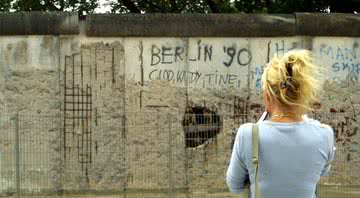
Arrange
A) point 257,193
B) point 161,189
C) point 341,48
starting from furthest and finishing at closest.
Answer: point 341,48
point 161,189
point 257,193

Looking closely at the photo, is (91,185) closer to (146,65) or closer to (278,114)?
(146,65)

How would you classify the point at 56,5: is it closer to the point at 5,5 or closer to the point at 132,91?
the point at 5,5

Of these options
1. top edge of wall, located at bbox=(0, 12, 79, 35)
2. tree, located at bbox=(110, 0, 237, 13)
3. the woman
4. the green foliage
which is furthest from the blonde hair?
tree, located at bbox=(110, 0, 237, 13)

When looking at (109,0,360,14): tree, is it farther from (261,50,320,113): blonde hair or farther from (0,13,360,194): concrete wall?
(261,50,320,113): blonde hair

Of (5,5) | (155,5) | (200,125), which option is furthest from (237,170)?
(5,5)

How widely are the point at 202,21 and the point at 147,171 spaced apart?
272 cm

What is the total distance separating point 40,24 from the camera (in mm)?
10211

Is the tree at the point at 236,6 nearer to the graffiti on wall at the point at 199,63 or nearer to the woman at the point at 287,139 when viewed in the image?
the graffiti on wall at the point at 199,63

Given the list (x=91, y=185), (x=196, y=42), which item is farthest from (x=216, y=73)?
(x=91, y=185)

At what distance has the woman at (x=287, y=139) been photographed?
2646 mm

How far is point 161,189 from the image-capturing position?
9930 mm

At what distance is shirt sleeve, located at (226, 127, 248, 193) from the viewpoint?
2.66 m

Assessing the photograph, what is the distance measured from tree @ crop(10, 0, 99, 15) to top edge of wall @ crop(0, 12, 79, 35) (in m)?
9.86

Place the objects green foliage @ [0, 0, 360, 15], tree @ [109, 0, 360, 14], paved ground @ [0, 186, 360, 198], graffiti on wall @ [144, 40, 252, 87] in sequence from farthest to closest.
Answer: green foliage @ [0, 0, 360, 15], tree @ [109, 0, 360, 14], graffiti on wall @ [144, 40, 252, 87], paved ground @ [0, 186, 360, 198]
